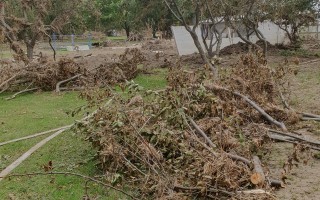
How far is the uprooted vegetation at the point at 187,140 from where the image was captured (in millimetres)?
4867

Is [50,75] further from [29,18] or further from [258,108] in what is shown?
[258,108]

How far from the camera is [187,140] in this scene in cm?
579

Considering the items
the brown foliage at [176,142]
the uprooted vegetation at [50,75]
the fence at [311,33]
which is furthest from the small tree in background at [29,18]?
the fence at [311,33]

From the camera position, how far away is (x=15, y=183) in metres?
5.76

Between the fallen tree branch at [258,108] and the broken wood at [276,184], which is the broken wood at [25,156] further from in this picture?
the broken wood at [276,184]

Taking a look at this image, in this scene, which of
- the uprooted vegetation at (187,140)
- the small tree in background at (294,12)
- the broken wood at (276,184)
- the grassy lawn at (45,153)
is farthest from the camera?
the small tree in background at (294,12)

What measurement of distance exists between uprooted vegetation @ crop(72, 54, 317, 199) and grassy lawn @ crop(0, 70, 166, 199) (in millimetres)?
432

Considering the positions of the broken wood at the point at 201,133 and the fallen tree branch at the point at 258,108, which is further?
the fallen tree branch at the point at 258,108

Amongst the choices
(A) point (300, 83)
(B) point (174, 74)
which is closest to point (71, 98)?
(B) point (174, 74)

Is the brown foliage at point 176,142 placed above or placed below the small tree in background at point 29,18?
below

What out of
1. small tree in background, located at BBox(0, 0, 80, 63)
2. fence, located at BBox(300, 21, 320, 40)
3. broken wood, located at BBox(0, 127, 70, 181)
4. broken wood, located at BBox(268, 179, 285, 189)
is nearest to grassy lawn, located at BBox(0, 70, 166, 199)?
broken wood, located at BBox(0, 127, 70, 181)

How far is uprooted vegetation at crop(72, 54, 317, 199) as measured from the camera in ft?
16.0

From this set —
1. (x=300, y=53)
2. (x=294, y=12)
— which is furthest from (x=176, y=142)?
(x=294, y=12)

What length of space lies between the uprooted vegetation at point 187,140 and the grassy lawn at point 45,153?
17.0 inches
